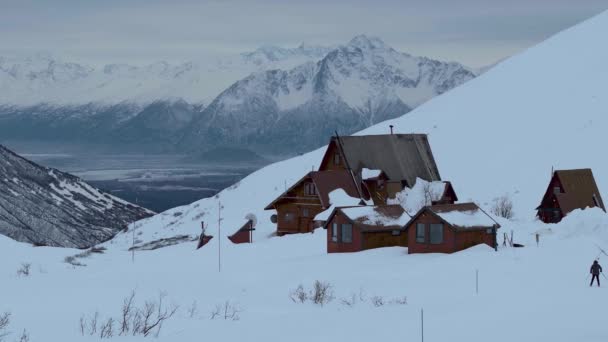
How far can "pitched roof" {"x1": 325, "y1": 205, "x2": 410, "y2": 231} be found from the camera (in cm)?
5472

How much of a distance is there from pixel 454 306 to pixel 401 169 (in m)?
44.1

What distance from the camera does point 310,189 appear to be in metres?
73.1

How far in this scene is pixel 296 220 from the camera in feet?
242

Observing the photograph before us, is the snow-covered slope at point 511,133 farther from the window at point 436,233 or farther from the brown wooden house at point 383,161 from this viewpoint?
the window at point 436,233

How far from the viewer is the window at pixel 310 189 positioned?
72.8 meters

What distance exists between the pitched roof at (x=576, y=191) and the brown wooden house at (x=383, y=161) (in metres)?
11.0

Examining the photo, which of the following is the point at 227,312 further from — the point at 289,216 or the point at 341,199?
the point at 289,216

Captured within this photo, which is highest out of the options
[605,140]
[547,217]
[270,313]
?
[605,140]

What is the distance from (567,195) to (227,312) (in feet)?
141

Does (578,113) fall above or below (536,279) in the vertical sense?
above

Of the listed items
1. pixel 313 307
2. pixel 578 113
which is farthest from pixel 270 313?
pixel 578 113

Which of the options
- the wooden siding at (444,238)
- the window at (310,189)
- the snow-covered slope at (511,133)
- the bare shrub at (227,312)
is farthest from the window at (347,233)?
the snow-covered slope at (511,133)

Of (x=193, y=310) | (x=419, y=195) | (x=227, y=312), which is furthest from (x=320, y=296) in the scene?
(x=419, y=195)

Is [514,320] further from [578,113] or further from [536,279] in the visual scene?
[578,113]
